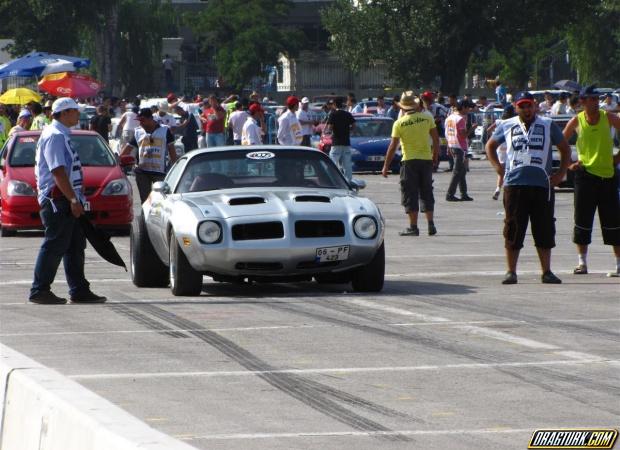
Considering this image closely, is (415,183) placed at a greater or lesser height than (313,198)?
lesser

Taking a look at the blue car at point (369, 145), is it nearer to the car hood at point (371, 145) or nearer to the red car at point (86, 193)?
the car hood at point (371, 145)

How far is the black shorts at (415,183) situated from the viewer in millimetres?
20453

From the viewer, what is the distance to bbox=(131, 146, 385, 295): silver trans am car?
13.2 meters

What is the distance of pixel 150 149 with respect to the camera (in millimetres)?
21188

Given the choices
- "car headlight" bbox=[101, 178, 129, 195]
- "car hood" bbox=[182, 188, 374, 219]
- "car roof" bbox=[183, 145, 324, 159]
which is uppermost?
"car roof" bbox=[183, 145, 324, 159]

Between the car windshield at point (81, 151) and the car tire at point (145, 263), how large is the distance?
7.62m

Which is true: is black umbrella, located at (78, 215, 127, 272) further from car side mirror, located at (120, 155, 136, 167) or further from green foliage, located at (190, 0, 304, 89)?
green foliage, located at (190, 0, 304, 89)

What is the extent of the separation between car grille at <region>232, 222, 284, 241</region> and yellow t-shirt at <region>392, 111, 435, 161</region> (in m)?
7.33

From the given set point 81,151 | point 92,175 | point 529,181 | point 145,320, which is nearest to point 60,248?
point 145,320

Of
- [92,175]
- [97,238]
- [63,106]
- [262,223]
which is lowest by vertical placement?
[92,175]

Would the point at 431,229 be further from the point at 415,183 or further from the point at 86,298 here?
the point at 86,298

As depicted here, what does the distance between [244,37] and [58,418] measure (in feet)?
261

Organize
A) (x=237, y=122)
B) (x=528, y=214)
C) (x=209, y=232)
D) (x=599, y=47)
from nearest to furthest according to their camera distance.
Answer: (x=209, y=232) < (x=528, y=214) < (x=237, y=122) < (x=599, y=47)

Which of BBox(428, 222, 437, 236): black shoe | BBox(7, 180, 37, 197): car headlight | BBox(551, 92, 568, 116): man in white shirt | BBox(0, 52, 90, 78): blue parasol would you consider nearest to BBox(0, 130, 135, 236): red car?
BBox(7, 180, 37, 197): car headlight
